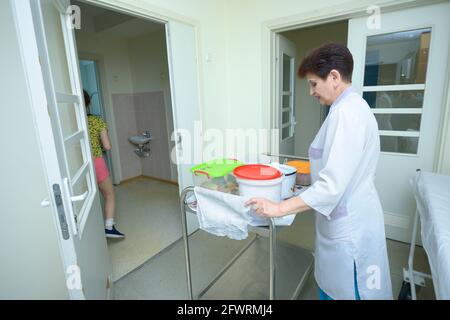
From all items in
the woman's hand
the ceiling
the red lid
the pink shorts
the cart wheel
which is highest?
the ceiling

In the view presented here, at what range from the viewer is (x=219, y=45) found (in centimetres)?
263

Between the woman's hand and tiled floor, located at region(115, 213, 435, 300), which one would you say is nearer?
the woman's hand

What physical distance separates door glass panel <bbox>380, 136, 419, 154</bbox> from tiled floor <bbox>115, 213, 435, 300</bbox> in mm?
840

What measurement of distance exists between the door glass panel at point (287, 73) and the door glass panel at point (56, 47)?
7.22 feet

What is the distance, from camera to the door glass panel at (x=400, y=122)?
202 centimetres

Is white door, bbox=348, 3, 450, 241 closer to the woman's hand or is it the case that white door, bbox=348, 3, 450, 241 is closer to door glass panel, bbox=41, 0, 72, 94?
the woman's hand

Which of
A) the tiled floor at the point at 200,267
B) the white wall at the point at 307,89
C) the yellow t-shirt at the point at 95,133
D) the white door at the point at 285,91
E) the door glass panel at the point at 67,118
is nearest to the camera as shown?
the door glass panel at the point at 67,118

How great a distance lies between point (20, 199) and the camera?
4.09ft

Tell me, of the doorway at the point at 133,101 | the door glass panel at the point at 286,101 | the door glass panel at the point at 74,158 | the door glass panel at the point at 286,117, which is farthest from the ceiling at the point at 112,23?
the door glass panel at the point at 74,158

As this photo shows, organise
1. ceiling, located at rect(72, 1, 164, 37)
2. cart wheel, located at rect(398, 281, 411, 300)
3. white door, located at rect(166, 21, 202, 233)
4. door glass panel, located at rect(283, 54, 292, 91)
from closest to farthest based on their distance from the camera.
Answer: cart wheel, located at rect(398, 281, 411, 300), white door, located at rect(166, 21, 202, 233), door glass panel, located at rect(283, 54, 292, 91), ceiling, located at rect(72, 1, 164, 37)

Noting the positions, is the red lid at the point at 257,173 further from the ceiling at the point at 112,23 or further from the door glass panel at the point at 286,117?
the ceiling at the point at 112,23

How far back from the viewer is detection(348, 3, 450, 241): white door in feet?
6.12

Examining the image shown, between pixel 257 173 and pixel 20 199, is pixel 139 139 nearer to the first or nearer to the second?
pixel 20 199

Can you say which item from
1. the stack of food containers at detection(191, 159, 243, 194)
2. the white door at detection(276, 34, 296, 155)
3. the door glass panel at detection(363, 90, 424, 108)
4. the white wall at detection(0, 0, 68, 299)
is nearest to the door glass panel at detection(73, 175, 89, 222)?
the white wall at detection(0, 0, 68, 299)
